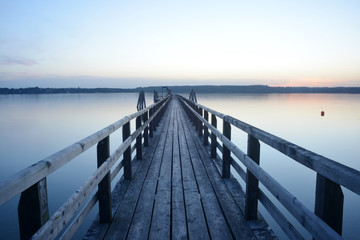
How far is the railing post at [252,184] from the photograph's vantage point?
2.83 metres

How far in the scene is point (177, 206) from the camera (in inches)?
138

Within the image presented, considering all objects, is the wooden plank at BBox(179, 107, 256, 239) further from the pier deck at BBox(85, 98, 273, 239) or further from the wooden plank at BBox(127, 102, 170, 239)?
the wooden plank at BBox(127, 102, 170, 239)

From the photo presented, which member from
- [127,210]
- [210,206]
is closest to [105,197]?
[127,210]

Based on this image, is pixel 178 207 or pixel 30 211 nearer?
pixel 30 211

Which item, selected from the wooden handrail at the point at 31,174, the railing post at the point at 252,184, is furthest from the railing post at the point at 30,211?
the railing post at the point at 252,184

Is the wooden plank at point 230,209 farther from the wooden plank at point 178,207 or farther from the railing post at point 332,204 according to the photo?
the railing post at point 332,204

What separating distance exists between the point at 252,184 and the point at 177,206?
1.17 m

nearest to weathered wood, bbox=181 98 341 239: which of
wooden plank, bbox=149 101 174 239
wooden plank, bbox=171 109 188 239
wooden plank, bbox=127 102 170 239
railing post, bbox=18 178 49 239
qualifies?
wooden plank, bbox=171 109 188 239

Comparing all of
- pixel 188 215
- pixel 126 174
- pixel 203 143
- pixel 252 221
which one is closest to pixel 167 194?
pixel 188 215

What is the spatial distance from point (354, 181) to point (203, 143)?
6.54 metres

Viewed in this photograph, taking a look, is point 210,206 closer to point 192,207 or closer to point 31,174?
point 192,207

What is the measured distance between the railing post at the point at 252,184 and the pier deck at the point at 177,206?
13 centimetres

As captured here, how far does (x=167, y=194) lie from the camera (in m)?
3.92

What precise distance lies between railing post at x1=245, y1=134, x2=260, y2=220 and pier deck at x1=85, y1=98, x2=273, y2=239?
0.42 ft
